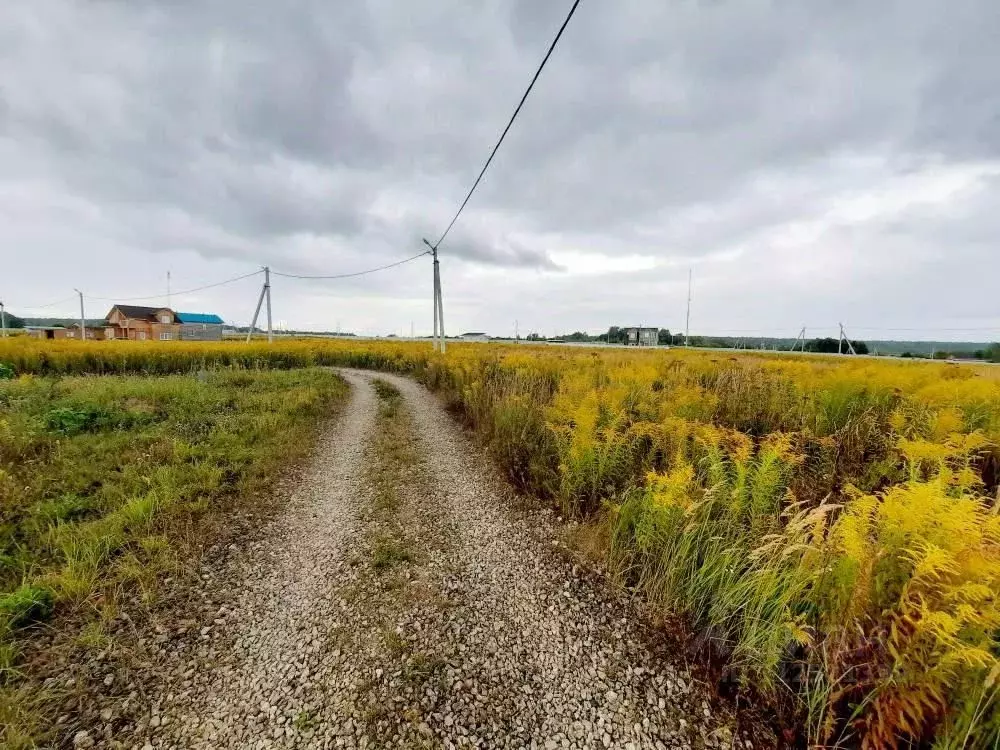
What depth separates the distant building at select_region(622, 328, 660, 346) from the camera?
57.9 metres

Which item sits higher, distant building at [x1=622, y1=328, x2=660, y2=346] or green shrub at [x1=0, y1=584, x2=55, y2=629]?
distant building at [x1=622, y1=328, x2=660, y2=346]

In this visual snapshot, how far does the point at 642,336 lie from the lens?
58844mm

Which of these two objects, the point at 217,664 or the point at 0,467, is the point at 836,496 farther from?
the point at 0,467

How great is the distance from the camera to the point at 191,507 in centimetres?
458

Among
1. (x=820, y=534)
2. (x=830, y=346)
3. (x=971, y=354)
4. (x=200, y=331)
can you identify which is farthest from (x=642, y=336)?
(x=200, y=331)

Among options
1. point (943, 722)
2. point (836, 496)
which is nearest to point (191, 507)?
point (943, 722)

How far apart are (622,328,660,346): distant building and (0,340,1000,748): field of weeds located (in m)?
53.5

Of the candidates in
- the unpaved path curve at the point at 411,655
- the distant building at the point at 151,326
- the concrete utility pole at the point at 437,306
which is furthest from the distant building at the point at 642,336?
the distant building at the point at 151,326

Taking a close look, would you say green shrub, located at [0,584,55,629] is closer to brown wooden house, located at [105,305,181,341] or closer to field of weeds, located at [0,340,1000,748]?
field of weeds, located at [0,340,1000,748]

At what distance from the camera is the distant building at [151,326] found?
52.0m

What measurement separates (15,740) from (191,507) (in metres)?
2.84

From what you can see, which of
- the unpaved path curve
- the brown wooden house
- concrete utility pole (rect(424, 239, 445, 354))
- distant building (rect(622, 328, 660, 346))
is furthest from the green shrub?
the brown wooden house

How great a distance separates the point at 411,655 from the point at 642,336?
61237 millimetres

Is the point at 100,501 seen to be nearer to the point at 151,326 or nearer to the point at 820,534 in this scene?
the point at 820,534
